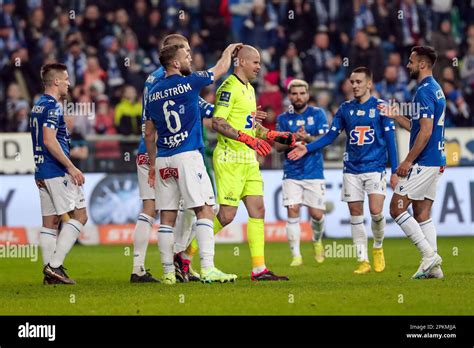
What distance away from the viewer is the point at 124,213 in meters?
20.4

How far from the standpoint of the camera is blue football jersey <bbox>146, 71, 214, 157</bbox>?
40.2 ft

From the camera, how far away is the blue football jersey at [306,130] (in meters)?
16.1

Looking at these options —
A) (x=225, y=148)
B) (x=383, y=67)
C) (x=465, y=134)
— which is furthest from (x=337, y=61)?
(x=225, y=148)

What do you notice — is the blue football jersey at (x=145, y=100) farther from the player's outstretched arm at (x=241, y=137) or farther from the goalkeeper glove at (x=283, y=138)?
the goalkeeper glove at (x=283, y=138)

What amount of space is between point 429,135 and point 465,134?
8890mm

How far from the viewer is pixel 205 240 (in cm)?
1226

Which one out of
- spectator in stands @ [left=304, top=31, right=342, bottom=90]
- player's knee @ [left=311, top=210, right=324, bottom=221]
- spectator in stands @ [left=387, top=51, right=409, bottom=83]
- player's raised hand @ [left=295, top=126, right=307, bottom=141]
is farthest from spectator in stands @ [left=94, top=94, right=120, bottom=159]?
player's raised hand @ [left=295, top=126, right=307, bottom=141]

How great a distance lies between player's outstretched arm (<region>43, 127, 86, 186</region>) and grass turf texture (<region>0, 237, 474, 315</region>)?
1182mm

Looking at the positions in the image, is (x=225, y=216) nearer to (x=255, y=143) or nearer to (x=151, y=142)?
(x=255, y=143)

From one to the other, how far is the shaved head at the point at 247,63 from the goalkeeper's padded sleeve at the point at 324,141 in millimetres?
1813

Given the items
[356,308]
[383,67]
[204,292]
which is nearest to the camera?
[356,308]

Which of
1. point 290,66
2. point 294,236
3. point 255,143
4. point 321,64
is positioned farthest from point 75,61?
point 255,143
